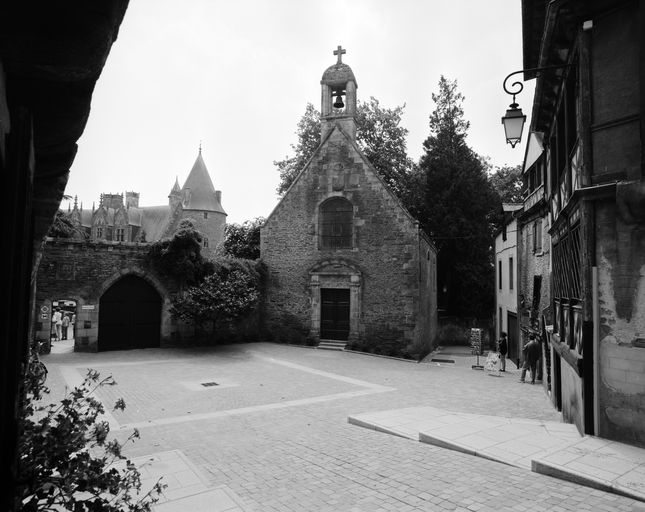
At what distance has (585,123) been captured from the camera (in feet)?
23.0

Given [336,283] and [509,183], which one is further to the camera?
[509,183]

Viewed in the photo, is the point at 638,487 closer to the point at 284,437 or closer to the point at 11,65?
the point at 284,437

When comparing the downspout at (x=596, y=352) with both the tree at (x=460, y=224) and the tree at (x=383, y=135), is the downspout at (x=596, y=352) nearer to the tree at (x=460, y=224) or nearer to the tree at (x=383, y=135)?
the tree at (x=460, y=224)

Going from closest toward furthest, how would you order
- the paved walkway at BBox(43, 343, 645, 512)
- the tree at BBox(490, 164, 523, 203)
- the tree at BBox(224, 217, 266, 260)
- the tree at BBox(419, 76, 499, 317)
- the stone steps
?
the paved walkway at BBox(43, 343, 645, 512), the stone steps, the tree at BBox(224, 217, 266, 260), the tree at BBox(419, 76, 499, 317), the tree at BBox(490, 164, 523, 203)

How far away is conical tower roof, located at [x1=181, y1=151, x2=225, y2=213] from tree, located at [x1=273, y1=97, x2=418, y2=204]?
18605mm

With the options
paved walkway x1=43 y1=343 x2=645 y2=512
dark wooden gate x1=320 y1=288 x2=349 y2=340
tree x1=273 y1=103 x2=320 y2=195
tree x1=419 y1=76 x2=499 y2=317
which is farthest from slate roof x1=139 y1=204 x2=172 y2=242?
paved walkway x1=43 y1=343 x2=645 y2=512

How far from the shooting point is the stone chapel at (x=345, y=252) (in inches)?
781

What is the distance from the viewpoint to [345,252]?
68.6 ft

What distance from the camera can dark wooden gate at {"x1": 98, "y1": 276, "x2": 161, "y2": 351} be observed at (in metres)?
17.8

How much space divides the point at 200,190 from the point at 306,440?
46824 millimetres

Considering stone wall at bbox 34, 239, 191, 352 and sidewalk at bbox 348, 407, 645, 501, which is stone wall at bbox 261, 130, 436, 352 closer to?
stone wall at bbox 34, 239, 191, 352

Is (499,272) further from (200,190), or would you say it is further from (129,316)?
(200,190)

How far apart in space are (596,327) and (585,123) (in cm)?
309

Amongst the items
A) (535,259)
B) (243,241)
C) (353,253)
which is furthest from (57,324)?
(535,259)
